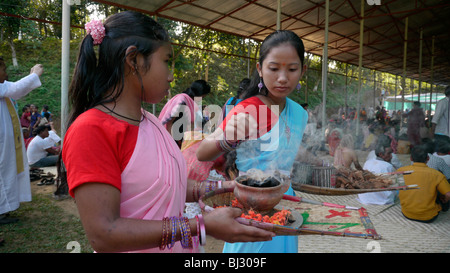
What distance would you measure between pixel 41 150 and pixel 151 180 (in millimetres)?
8163

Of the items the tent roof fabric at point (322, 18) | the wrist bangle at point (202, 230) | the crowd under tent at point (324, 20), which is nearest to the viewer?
the wrist bangle at point (202, 230)

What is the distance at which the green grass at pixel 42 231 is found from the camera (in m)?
3.74

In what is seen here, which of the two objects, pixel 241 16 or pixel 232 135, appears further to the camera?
pixel 241 16

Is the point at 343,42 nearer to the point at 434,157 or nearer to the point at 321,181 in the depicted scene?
the point at 434,157

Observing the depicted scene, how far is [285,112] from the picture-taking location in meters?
2.31

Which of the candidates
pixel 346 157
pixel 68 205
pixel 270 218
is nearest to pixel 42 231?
pixel 68 205

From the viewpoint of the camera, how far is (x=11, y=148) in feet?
15.0

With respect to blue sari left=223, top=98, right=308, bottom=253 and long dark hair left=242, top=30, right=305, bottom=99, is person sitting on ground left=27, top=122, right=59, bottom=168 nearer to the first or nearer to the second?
blue sari left=223, top=98, right=308, bottom=253

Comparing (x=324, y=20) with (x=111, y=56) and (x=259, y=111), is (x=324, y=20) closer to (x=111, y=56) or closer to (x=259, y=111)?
(x=259, y=111)

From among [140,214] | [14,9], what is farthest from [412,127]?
[14,9]

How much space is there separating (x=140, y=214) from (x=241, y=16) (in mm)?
10880

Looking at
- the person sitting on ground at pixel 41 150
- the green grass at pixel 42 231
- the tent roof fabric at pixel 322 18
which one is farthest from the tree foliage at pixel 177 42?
the green grass at pixel 42 231

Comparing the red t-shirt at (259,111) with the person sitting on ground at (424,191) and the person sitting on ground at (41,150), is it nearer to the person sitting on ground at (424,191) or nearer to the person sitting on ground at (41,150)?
the person sitting on ground at (424,191)

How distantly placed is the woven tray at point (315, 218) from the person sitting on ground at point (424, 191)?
366 cm
